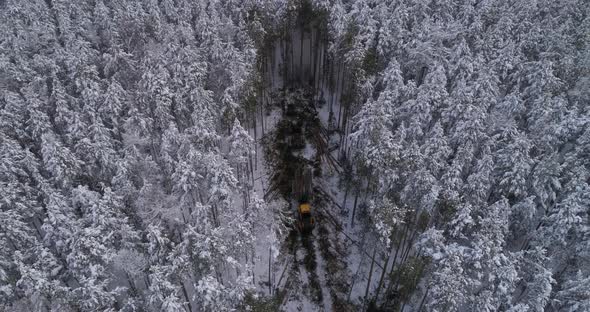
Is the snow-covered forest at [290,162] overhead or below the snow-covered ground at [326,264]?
overhead

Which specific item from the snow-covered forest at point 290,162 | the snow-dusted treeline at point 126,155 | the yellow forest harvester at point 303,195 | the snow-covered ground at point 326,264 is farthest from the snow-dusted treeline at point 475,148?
the snow-dusted treeline at point 126,155

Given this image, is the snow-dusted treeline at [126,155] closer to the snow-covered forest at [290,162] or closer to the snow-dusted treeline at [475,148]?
the snow-covered forest at [290,162]

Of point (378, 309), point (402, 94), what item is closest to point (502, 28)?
point (402, 94)

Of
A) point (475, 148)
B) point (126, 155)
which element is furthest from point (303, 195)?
point (126, 155)

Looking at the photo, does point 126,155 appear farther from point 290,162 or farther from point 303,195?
point 290,162

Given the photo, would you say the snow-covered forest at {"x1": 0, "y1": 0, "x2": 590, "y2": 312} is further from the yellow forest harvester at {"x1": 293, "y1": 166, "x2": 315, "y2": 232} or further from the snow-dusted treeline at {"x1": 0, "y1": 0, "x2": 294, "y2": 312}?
the yellow forest harvester at {"x1": 293, "y1": 166, "x2": 315, "y2": 232}
